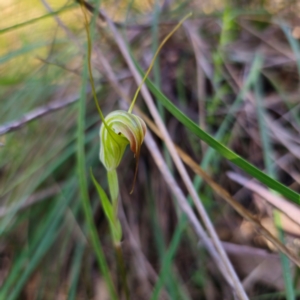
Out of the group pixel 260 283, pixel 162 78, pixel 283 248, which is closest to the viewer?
pixel 283 248

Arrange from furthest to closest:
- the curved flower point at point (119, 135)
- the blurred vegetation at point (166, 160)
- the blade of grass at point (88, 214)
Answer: the blurred vegetation at point (166, 160) < the blade of grass at point (88, 214) < the curved flower point at point (119, 135)

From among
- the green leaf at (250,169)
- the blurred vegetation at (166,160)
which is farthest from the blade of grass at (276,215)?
the green leaf at (250,169)

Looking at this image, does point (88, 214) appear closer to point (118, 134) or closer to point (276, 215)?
point (118, 134)

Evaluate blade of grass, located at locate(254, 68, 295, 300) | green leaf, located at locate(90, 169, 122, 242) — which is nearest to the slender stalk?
green leaf, located at locate(90, 169, 122, 242)

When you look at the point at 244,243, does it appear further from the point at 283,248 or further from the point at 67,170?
the point at 67,170

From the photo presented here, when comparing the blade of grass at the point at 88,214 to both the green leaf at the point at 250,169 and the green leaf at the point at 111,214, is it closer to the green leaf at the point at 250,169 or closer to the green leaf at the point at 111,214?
the green leaf at the point at 111,214

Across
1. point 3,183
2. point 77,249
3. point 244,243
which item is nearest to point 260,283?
→ point 244,243

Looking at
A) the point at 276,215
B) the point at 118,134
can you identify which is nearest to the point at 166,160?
the point at 276,215
